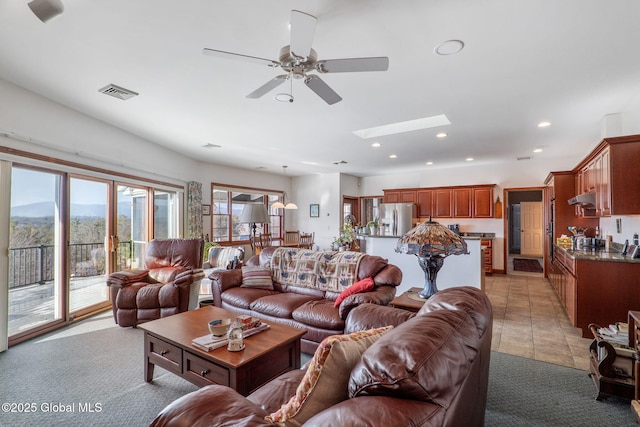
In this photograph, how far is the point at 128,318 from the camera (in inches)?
140

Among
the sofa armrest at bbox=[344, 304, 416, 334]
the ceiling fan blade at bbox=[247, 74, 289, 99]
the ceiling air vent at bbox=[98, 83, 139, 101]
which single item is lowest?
the sofa armrest at bbox=[344, 304, 416, 334]

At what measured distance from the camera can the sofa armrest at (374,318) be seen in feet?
6.73

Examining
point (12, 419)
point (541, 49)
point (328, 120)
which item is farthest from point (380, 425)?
point (328, 120)

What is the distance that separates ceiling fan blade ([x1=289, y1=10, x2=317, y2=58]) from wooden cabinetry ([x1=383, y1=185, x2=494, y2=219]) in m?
5.89

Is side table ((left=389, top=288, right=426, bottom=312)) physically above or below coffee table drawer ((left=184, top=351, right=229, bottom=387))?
above

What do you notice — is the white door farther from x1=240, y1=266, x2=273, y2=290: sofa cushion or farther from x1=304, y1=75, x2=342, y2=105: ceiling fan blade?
x1=304, y1=75, x2=342, y2=105: ceiling fan blade

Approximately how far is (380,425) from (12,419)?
2.72 m

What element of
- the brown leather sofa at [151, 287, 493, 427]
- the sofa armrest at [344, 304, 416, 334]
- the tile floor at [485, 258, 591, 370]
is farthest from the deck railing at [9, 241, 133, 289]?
the tile floor at [485, 258, 591, 370]

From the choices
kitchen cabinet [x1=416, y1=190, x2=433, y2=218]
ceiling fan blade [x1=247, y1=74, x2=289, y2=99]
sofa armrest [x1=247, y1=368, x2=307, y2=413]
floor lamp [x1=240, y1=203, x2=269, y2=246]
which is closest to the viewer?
sofa armrest [x1=247, y1=368, x2=307, y2=413]

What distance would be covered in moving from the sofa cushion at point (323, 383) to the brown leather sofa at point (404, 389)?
5 centimetres

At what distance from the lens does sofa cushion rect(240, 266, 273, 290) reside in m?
3.66

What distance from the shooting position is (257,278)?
3.68 meters

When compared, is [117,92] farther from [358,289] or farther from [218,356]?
[358,289]

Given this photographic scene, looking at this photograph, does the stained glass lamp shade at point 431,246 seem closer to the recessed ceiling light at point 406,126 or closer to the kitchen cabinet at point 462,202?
the recessed ceiling light at point 406,126
